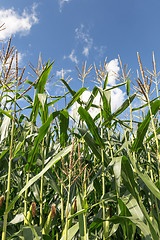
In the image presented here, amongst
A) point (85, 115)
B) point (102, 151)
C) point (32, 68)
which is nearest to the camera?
point (85, 115)

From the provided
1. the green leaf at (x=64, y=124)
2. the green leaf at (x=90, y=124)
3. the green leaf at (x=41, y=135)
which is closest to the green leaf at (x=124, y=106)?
the green leaf at (x=90, y=124)

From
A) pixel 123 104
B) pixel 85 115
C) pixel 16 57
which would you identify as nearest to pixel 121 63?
pixel 123 104

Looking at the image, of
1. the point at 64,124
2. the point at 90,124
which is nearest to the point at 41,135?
the point at 64,124

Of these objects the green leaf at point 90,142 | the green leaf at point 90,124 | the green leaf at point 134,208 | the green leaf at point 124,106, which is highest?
the green leaf at point 124,106

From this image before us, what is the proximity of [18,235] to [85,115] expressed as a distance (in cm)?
96

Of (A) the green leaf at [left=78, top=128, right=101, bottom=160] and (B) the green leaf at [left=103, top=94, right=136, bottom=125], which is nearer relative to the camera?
(A) the green leaf at [left=78, top=128, right=101, bottom=160]

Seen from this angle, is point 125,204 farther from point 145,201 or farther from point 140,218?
point 145,201

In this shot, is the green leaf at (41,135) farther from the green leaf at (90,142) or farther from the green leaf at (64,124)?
the green leaf at (90,142)

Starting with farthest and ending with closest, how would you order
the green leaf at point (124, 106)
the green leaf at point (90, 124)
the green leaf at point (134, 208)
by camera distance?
the green leaf at point (124, 106), the green leaf at point (90, 124), the green leaf at point (134, 208)

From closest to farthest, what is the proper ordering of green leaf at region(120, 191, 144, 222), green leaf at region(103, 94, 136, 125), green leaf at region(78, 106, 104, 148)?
green leaf at region(120, 191, 144, 222)
green leaf at region(78, 106, 104, 148)
green leaf at region(103, 94, 136, 125)

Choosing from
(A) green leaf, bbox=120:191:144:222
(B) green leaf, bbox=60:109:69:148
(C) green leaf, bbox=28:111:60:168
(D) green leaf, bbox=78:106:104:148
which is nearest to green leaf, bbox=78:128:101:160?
(D) green leaf, bbox=78:106:104:148

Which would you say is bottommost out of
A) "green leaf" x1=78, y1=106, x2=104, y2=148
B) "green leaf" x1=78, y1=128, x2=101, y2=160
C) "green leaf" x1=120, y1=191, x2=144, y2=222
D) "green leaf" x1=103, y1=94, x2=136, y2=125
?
"green leaf" x1=120, y1=191, x2=144, y2=222

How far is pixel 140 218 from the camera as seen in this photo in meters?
1.15

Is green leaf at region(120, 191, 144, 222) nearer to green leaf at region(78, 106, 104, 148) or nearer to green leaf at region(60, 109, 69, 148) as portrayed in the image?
green leaf at region(78, 106, 104, 148)
